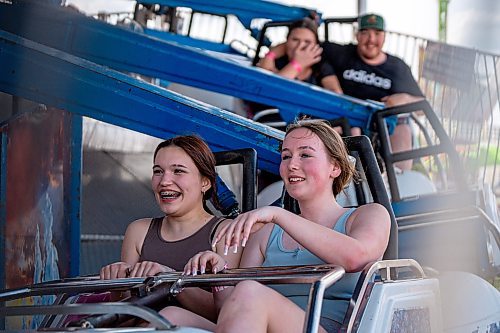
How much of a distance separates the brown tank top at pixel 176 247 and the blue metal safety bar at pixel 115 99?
22.4 inches

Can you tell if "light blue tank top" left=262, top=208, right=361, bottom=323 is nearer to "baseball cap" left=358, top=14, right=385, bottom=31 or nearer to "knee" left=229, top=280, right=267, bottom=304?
"knee" left=229, top=280, right=267, bottom=304

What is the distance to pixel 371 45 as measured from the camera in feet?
17.6

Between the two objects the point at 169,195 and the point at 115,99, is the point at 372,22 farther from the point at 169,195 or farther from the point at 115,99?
the point at 169,195

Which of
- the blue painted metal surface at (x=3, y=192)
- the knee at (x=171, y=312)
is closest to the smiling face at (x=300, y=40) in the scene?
the blue painted metal surface at (x=3, y=192)

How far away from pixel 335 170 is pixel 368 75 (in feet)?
9.75

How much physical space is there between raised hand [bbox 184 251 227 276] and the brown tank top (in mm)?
284

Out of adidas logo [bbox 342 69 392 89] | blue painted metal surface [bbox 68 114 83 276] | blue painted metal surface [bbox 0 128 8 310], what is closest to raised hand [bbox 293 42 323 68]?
adidas logo [bbox 342 69 392 89]

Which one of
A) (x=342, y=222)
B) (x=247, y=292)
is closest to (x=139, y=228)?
(x=342, y=222)

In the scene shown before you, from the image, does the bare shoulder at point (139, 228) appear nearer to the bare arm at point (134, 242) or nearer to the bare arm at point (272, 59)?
the bare arm at point (134, 242)

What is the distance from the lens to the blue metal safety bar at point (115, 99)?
Answer: 277cm

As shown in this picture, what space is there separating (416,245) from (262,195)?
77 centimetres

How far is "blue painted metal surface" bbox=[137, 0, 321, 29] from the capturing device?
245 inches

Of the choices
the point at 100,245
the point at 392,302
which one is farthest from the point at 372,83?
the point at 392,302

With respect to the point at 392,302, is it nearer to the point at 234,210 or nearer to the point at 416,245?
the point at 234,210
